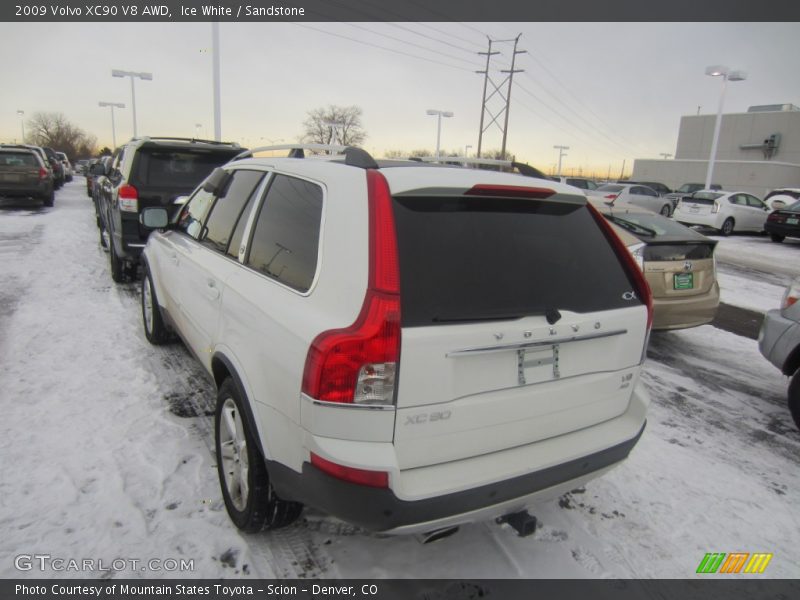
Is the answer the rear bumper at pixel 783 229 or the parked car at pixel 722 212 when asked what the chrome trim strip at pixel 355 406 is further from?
the parked car at pixel 722 212

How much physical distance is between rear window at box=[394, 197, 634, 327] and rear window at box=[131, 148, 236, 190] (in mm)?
5661

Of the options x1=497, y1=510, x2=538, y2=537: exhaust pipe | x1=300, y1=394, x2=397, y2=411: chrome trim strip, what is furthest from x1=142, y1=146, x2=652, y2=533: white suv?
x1=497, y1=510, x2=538, y2=537: exhaust pipe

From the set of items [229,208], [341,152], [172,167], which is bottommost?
[229,208]

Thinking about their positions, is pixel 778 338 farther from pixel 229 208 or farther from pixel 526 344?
pixel 229 208

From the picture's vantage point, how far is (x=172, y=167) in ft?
22.3

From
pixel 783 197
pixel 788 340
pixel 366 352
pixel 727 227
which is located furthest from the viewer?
pixel 783 197

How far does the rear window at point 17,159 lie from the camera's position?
15891 millimetres

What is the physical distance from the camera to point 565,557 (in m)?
2.57

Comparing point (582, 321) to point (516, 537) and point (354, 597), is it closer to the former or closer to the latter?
point (516, 537)

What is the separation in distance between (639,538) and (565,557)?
48 cm

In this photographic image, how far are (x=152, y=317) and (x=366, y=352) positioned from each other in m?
3.83

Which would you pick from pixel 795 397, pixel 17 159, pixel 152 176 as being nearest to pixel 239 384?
pixel 795 397

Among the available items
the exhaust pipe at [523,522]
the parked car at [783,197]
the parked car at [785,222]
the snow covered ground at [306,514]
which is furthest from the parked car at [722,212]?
the exhaust pipe at [523,522]

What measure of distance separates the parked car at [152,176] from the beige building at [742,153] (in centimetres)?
5164
